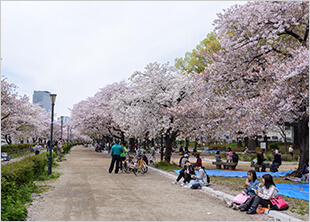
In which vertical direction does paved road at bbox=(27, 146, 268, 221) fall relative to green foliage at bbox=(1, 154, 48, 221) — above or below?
below

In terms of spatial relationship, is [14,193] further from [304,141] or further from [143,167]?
[304,141]

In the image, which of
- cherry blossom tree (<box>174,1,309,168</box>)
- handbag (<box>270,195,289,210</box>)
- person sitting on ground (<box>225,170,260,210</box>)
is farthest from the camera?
cherry blossom tree (<box>174,1,309,168</box>)

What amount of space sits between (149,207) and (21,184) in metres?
4.29

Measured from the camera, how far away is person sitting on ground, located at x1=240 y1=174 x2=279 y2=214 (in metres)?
7.30

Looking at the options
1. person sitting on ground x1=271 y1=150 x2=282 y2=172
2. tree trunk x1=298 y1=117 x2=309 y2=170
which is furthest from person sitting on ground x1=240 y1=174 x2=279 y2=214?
person sitting on ground x1=271 y1=150 x2=282 y2=172

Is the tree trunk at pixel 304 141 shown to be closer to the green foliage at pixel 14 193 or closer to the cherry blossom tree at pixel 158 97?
the cherry blossom tree at pixel 158 97

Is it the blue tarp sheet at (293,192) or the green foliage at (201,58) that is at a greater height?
the green foliage at (201,58)

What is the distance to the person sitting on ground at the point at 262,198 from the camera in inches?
288

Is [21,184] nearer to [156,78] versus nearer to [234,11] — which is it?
[234,11]

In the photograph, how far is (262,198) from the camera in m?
7.40

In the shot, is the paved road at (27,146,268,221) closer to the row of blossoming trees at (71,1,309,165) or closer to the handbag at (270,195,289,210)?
the handbag at (270,195,289,210)

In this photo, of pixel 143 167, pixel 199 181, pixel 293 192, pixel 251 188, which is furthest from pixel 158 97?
pixel 251 188

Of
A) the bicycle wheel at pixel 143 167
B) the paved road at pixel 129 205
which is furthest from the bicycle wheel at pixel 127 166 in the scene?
the paved road at pixel 129 205

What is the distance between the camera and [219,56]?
1514 centimetres
